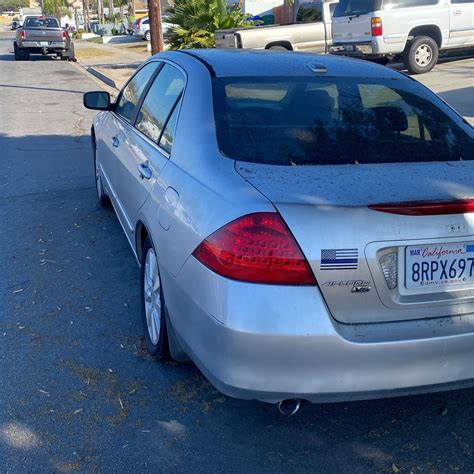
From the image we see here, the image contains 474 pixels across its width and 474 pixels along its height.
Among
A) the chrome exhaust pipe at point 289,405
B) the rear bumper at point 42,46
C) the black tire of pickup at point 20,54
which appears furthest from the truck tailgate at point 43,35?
the chrome exhaust pipe at point 289,405

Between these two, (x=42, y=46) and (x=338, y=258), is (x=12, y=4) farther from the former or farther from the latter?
(x=338, y=258)

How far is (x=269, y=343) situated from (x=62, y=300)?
251 centimetres

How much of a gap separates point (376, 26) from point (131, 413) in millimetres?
13689

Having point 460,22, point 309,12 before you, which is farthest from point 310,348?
point 309,12

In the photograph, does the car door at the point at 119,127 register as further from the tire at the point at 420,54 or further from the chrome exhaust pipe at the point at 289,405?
the tire at the point at 420,54

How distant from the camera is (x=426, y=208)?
103 inches

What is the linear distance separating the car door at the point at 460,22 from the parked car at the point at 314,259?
45.5ft

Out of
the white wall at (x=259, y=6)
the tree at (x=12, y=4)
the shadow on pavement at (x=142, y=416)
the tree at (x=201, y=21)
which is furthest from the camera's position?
the tree at (x=12, y=4)

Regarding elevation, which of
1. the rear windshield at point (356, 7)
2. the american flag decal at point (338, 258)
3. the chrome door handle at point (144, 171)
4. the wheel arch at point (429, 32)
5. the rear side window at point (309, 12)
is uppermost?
the rear side window at point (309, 12)

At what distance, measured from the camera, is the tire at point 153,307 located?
352 centimetres

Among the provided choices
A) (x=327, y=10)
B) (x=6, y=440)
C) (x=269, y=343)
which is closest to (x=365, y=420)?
(x=269, y=343)

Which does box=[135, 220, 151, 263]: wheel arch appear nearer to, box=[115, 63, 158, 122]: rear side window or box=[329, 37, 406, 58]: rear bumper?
box=[115, 63, 158, 122]: rear side window

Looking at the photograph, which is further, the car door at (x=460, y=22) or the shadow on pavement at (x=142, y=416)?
the car door at (x=460, y=22)

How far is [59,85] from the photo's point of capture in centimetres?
1947
